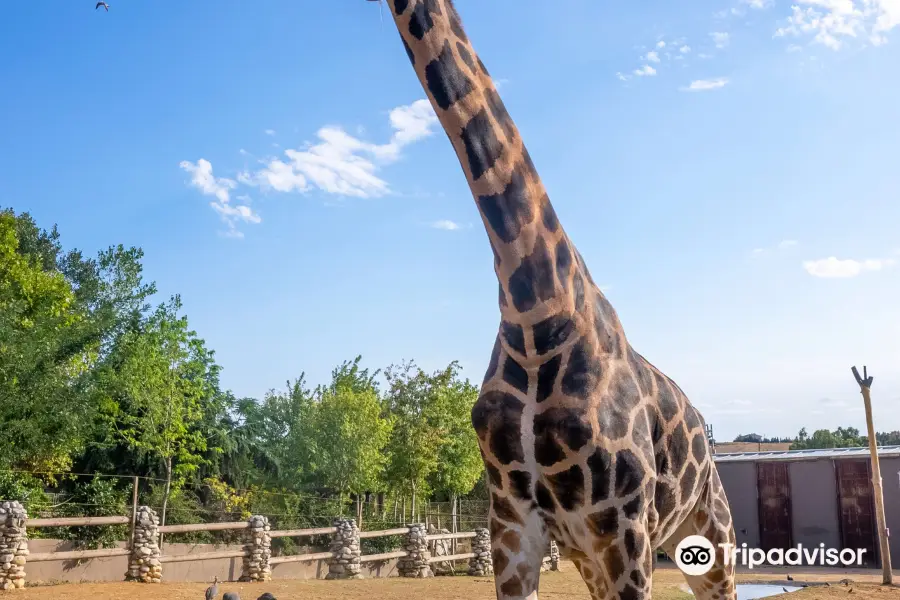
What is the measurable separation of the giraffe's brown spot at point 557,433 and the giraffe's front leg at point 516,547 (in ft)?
0.89

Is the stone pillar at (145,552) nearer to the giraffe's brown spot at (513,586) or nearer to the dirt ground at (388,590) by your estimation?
the dirt ground at (388,590)

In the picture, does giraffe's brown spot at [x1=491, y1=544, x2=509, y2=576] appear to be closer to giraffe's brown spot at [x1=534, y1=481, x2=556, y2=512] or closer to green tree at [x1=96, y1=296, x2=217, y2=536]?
giraffe's brown spot at [x1=534, y1=481, x2=556, y2=512]

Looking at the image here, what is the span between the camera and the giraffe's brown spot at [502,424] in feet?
11.1

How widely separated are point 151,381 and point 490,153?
17.2m

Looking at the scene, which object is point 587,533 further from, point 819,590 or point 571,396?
point 819,590

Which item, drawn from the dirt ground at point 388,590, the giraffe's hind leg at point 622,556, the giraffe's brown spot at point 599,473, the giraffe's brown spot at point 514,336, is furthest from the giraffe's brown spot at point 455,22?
the dirt ground at point 388,590

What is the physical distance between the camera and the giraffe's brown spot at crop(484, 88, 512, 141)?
345 centimetres

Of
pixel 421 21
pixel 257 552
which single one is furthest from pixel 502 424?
pixel 257 552

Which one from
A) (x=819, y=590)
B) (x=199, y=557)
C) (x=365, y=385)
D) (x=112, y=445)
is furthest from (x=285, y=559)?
(x=365, y=385)

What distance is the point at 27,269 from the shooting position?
23.9 meters

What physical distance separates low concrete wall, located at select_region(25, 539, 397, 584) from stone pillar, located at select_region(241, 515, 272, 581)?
0.48 m

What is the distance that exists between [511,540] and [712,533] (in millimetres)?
1922

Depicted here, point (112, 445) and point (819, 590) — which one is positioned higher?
point (112, 445)

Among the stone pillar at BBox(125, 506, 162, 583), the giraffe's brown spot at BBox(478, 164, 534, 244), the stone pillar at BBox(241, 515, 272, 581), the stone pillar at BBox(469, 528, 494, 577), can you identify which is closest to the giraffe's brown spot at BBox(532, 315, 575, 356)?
the giraffe's brown spot at BBox(478, 164, 534, 244)
